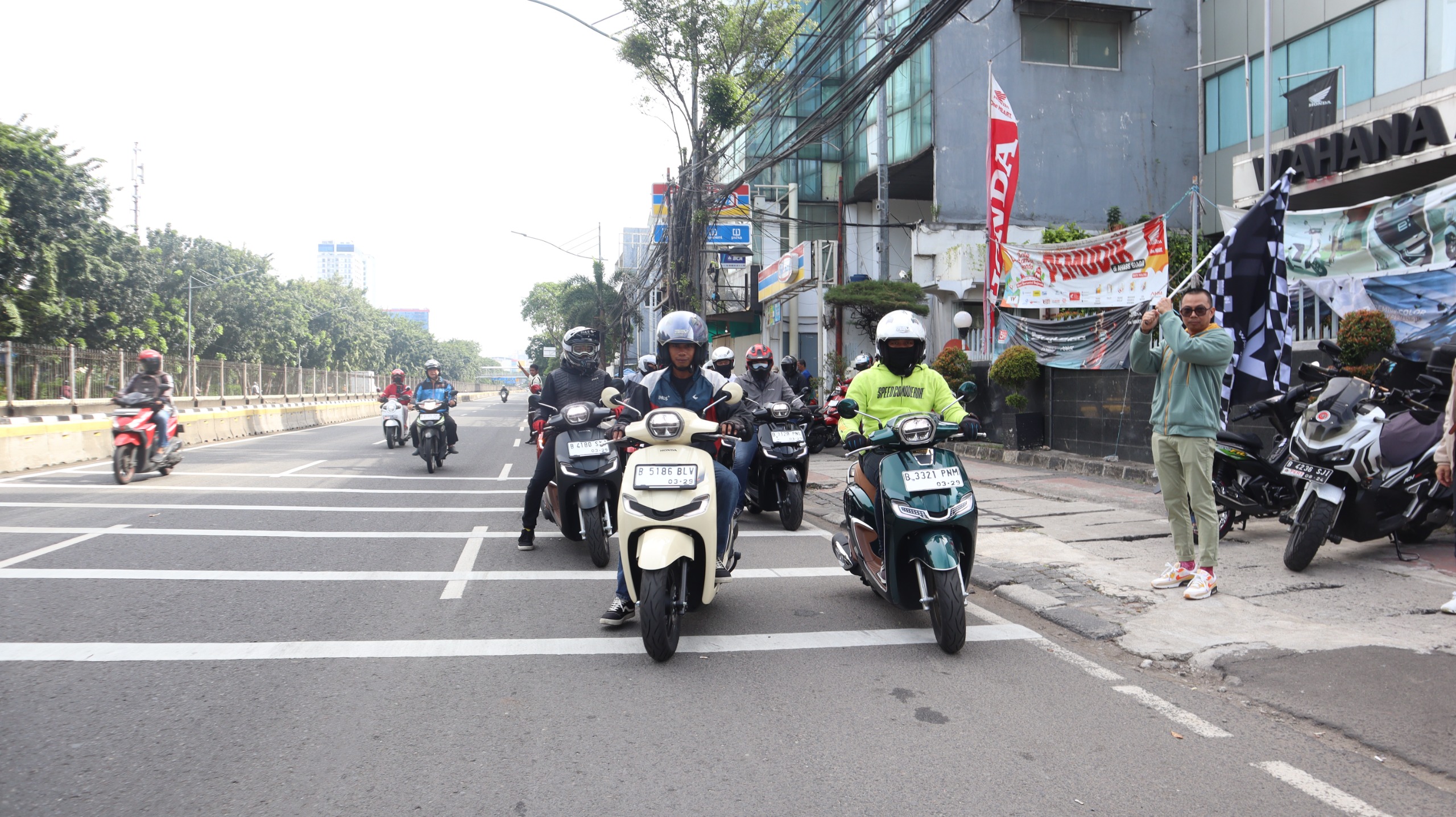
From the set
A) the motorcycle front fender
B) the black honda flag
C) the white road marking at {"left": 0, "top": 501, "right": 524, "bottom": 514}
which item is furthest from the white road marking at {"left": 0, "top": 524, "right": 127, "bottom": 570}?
the black honda flag

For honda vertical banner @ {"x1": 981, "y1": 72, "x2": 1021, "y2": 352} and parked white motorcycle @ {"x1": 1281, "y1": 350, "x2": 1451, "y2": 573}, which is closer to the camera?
parked white motorcycle @ {"x1": 1281, "y1": 350, "x2": 1451, "y2": 573}

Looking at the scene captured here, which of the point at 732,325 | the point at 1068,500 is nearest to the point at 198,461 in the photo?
the point at 1068,500

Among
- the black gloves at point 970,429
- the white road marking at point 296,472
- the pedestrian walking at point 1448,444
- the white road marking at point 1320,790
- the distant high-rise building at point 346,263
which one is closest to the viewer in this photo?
the white road marking at point 1320,790

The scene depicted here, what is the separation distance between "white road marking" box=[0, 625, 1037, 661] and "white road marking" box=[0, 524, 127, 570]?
2.43 metres

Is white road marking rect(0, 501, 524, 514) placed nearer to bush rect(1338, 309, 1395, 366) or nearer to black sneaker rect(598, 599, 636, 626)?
black sneaker rect(598, 599, 636, 626)

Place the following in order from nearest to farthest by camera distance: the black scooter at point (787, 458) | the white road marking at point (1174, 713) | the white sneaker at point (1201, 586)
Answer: the white road marking at point (1174, 713)
the white sneaker at point (1201, 586)
the black scooter at point (787, 458)

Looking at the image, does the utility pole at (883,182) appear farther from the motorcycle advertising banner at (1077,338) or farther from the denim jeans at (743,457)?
the denim jeans at (743,457)

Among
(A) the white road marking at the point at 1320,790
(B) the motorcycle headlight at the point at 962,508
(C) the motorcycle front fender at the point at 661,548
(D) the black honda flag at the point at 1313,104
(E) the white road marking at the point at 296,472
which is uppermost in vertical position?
Answer: (D) the black honda flag at the point at 1313,104

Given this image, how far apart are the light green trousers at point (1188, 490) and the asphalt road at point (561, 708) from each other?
1160mm

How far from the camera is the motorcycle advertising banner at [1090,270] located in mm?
12609

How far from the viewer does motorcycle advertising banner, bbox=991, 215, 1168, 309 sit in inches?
496

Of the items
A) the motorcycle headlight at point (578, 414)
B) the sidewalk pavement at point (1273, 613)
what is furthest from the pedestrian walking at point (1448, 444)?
the motorcycle headlight at point (578, 414)

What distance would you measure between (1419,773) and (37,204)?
118 feet

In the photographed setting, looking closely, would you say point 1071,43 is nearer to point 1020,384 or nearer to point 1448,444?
point 1020,384
